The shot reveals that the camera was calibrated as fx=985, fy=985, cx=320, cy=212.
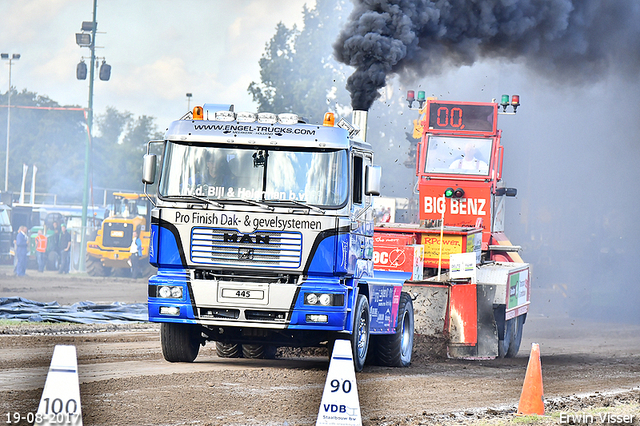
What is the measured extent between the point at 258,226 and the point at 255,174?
628 millimetres

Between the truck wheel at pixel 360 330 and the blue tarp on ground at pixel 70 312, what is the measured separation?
819 centimetres

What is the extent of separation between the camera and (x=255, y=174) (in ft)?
36.7

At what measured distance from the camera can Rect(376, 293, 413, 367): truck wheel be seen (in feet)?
43.5

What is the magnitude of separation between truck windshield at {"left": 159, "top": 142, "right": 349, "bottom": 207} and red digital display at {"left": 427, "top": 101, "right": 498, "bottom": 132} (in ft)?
27.4

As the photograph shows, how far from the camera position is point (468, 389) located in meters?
11.0

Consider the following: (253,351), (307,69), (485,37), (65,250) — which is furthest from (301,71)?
(253,351)

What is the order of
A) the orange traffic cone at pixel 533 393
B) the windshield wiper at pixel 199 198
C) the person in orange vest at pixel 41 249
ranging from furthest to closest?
the person in orange vest at pixel 41 249, the windshield wiper at pixel 199 198, the orange traffic cone at pixel 533 393

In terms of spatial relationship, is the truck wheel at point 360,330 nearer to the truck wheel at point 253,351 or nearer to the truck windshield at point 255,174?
the truck windshield at point 255,174

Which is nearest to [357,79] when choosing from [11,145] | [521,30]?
[521,30]

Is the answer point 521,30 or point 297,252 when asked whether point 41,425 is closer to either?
point 297,252

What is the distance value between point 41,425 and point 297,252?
207 inches

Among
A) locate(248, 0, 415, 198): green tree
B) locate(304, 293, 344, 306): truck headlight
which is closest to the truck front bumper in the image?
locate(304, 293, 344, 306): truck headlight

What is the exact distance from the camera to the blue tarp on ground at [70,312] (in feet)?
60.6

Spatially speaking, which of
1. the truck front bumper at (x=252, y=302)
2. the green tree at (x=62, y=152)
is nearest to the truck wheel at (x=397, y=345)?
the truck front bumper at (x=252, y=302)
